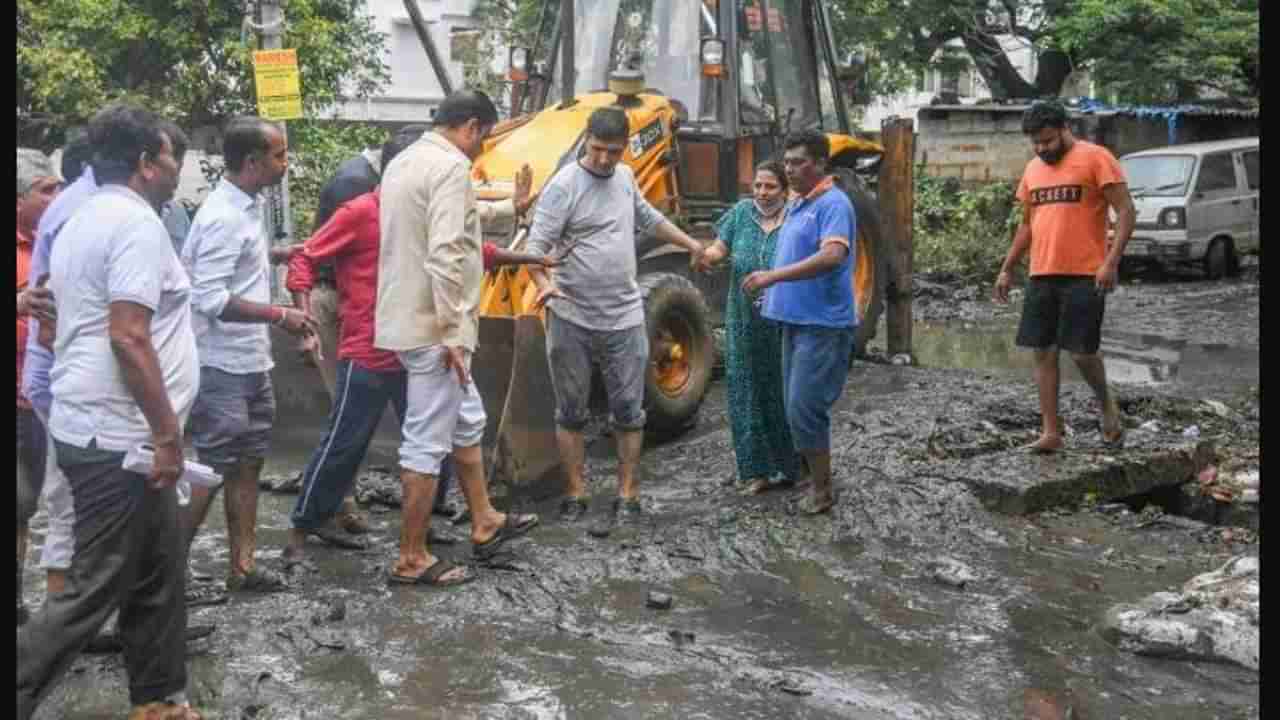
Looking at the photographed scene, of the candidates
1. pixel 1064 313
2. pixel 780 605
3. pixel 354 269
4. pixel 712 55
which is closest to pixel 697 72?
pixel 712 55

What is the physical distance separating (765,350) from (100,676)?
3815mm

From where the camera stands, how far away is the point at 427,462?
246 inches

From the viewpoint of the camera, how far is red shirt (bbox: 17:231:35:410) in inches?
192

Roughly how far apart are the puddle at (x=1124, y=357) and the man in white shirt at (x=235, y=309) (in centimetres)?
719

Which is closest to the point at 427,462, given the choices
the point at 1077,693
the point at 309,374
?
the point at 1077,693

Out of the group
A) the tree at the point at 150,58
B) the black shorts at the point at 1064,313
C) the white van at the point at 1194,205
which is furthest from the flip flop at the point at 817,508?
the white van at the point at 1194,205

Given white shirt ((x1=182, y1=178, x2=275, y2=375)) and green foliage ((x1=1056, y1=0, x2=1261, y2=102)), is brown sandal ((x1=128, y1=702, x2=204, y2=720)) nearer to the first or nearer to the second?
white shirt ((x1=182, y1=178, x2=275, y2=375))

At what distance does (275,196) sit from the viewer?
1171 cm

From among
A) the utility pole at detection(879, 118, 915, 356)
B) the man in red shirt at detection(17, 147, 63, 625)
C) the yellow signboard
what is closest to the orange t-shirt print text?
the utility pole at detection(879, 118, 915, 356)

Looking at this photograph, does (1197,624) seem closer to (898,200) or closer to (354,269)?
(354,269)

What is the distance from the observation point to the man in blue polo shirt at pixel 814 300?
723 centimetres

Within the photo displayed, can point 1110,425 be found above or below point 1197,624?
above

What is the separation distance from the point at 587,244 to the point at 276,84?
155 inches

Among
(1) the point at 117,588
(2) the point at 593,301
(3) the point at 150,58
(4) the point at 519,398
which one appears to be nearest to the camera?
(1) the point at 117,588
